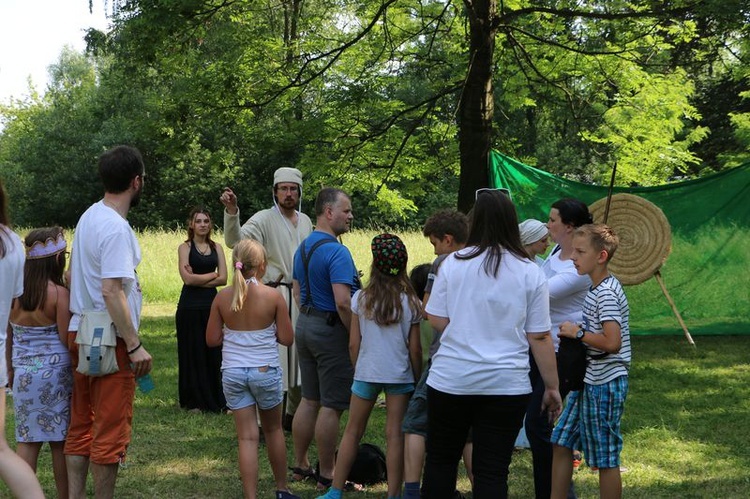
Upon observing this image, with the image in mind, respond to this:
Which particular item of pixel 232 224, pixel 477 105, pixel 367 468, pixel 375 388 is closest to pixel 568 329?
pixel 375 388

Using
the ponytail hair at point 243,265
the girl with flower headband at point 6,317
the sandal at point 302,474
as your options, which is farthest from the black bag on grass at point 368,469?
the girl with flower headband at point 6,317

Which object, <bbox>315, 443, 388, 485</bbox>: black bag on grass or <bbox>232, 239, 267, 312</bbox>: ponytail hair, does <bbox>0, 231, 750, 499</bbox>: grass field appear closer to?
<bbox>315, 443, 388, 485</bbox>: black bag on grass

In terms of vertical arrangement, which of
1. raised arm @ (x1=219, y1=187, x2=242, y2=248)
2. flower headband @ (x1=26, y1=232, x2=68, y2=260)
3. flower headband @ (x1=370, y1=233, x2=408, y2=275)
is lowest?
flower headband @ (x1=370, y1=233, x2=408, y2=275)

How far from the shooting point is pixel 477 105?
29.9 feet

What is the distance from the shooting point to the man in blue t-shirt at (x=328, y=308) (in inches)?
193

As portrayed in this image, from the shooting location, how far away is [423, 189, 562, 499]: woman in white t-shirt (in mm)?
3406

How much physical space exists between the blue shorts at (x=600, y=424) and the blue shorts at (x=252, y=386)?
154 centimetres

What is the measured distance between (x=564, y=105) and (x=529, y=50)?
1018 mm

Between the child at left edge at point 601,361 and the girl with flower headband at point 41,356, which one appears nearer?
the child at left edge at point 601,361

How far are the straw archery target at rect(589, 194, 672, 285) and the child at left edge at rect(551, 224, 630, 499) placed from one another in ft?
20.4

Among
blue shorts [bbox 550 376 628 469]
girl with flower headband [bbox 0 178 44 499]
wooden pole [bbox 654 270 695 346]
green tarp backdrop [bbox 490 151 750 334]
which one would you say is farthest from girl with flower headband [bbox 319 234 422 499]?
green tarp backdrop [bbox 490 151 750 334]

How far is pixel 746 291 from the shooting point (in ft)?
35.1

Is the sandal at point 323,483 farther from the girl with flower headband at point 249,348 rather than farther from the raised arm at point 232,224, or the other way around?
the raised arm at point 232,224

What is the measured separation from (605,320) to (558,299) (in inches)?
19.5
